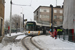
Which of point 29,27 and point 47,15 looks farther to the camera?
point 47,15

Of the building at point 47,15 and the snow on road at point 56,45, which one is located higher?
the building at point 47,15

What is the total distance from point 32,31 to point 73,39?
32.6 feet

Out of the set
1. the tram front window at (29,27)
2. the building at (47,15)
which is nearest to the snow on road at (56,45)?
the tram front window at (29,27)

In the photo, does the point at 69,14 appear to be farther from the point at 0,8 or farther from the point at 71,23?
the point at 0,8

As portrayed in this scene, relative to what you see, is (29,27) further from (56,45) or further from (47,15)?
(47,15)

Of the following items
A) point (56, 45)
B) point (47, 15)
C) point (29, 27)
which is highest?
point (47, 15)

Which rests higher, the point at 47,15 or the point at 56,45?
the point at 47,15

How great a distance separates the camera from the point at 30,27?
19562 mm

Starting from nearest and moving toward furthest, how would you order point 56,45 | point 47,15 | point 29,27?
1. point 56,45
2. point 29,27
3. point 47,15

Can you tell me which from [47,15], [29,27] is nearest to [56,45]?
[29,27]

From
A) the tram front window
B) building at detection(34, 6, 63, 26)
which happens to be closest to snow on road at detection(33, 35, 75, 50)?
the tram front window

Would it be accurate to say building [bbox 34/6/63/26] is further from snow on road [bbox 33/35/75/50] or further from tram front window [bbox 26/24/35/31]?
snow on road [bbox 33/35/75/50]

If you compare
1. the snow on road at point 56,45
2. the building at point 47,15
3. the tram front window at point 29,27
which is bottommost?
the snow on road at point 56,45

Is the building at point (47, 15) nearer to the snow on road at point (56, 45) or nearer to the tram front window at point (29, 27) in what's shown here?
the tram front window at point (29, 27)
